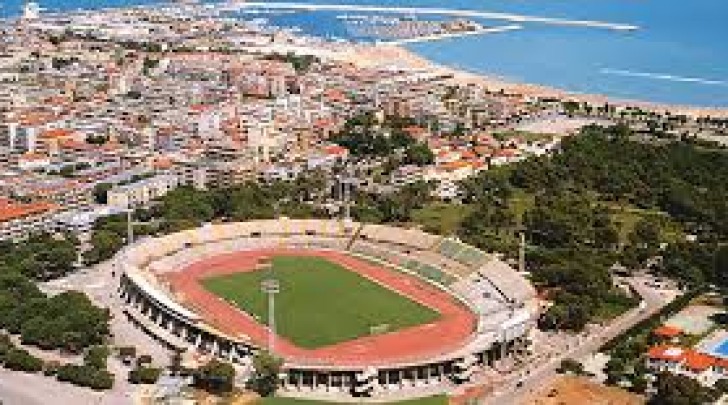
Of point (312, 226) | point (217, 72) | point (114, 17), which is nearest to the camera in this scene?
point (312, 226)

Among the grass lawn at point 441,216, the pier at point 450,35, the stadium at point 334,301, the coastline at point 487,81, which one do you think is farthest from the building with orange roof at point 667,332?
the pier at point 450,35

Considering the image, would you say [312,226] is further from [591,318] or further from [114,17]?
[114,17]

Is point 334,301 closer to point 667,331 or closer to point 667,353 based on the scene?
point 667,331

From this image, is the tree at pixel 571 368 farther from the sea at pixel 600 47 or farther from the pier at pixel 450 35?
the pier at pixel 450 35

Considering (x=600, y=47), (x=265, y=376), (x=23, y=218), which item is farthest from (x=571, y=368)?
(x=600, y=47)

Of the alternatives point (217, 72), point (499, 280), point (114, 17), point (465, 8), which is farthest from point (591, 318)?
point (465, 8)
